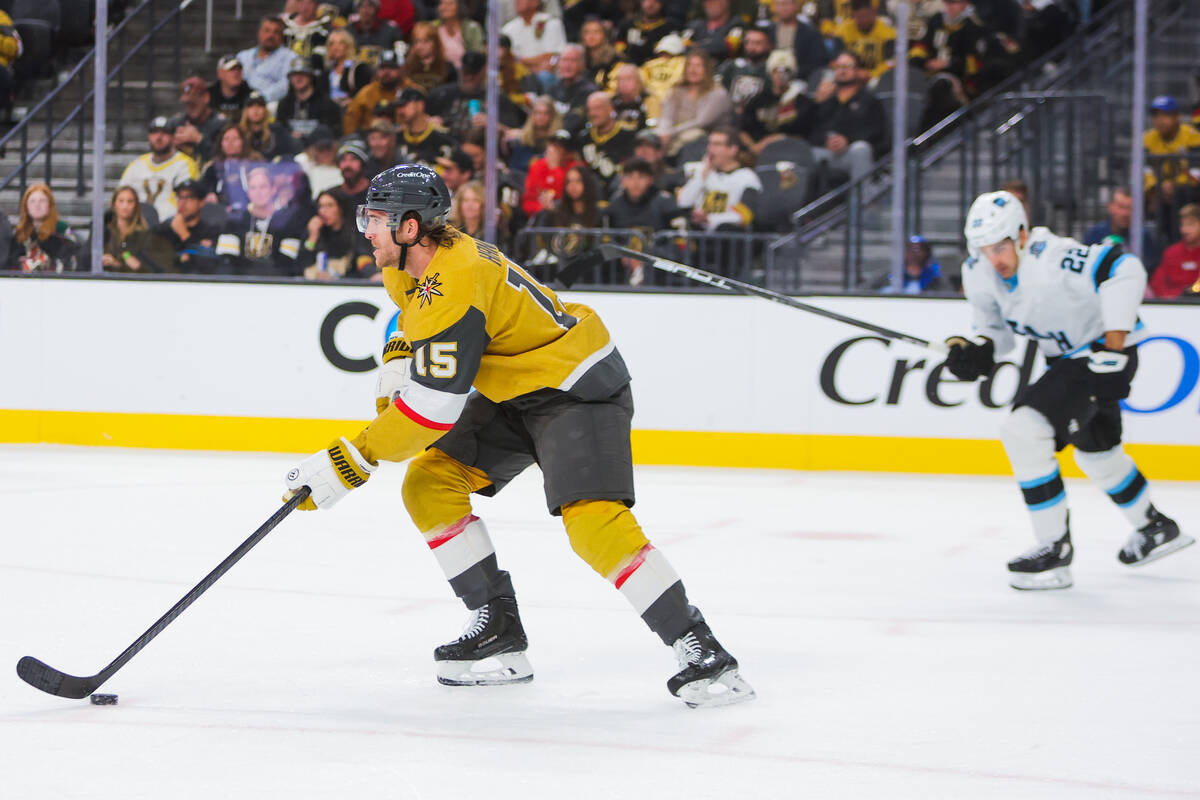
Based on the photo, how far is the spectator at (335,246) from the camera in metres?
7.33

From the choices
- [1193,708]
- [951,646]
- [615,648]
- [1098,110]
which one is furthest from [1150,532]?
[1098,110]

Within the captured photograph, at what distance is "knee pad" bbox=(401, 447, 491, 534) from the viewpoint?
10.2ft

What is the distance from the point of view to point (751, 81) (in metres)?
8.09

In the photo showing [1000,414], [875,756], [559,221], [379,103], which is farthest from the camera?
[379,103]

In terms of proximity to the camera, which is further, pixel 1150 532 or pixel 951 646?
pixel 1150 532

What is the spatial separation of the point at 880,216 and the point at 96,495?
3.82m

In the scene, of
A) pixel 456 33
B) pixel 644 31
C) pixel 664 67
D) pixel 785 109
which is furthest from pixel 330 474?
pixel 644 31

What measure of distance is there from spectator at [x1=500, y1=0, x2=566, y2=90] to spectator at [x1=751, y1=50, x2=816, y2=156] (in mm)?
1126

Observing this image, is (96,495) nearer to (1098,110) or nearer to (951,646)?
(951,646)

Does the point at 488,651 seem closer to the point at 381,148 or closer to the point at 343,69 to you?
the point at 381,148

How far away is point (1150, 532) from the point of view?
461 centimetres

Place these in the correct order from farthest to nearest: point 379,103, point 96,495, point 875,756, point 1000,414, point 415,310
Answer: point 379,103
point 1000,414
point 96,495
point 415,310
point 875,756

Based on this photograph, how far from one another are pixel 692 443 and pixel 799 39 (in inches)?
104

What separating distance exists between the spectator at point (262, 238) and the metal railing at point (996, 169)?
253 centimetres
